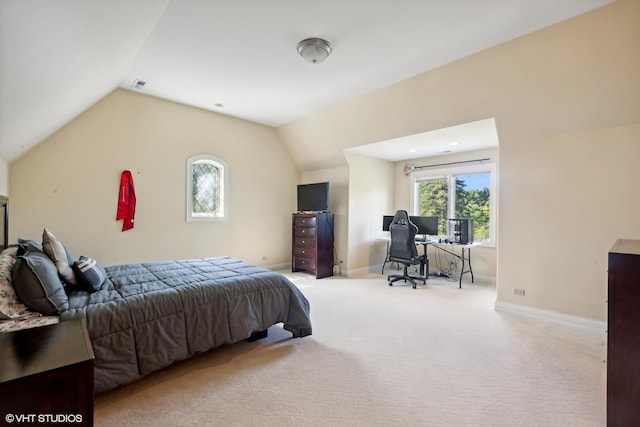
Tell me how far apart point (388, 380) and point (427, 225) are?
3645 mm

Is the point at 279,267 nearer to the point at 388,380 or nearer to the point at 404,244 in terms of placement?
the point at 404,244

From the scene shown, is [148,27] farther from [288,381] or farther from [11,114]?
[288,381]

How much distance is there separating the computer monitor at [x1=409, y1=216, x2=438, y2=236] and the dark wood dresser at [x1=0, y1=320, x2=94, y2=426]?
5.01 m

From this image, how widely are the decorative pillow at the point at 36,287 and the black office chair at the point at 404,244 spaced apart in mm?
4111

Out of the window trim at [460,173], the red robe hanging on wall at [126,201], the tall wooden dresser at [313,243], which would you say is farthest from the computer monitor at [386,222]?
the red robe hanging on wall at [126,201]

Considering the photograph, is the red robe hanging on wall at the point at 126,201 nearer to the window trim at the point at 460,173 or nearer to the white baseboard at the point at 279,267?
the white baseboard at the point at 279,267

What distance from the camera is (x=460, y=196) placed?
Result: 5.52 metres

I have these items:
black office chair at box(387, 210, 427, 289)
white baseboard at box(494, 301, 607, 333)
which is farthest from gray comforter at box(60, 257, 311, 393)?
white baseboard at box(494, 301, 607, 333)

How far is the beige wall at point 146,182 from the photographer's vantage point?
11.9ft

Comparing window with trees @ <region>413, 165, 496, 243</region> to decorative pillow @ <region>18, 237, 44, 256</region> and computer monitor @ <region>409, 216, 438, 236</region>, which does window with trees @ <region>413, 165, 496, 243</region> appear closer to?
computer monitor @ <region>409, 216, 438, 236</region>

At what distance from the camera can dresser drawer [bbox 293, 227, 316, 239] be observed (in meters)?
5.35

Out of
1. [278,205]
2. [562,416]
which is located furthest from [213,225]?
[562,416]

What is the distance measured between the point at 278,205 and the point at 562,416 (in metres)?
4.93

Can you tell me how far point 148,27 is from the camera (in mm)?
2453
